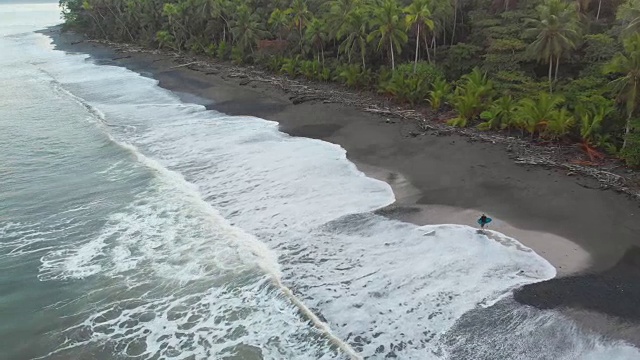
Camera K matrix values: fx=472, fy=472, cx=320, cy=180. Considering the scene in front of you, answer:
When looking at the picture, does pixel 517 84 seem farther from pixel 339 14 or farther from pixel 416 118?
pixel 339 14

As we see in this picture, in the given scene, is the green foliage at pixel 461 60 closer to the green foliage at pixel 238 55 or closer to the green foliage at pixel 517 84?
the green foliage at pixel 517 84

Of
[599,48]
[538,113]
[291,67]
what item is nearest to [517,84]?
[599,48]

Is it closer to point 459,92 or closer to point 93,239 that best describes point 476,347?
point 93,239

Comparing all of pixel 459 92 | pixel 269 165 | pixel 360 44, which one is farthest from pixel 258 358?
pixel 360 44

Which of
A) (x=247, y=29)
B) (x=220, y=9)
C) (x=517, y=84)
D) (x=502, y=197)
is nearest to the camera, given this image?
(x=502, y=197)

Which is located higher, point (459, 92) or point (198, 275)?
point (459, 92)

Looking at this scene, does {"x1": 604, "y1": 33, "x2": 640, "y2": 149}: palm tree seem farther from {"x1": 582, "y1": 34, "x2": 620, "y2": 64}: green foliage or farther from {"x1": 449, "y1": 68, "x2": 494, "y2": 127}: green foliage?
{"x1": 449, "y1": 68, "x2": 494, "y2": 127}: green foliage
